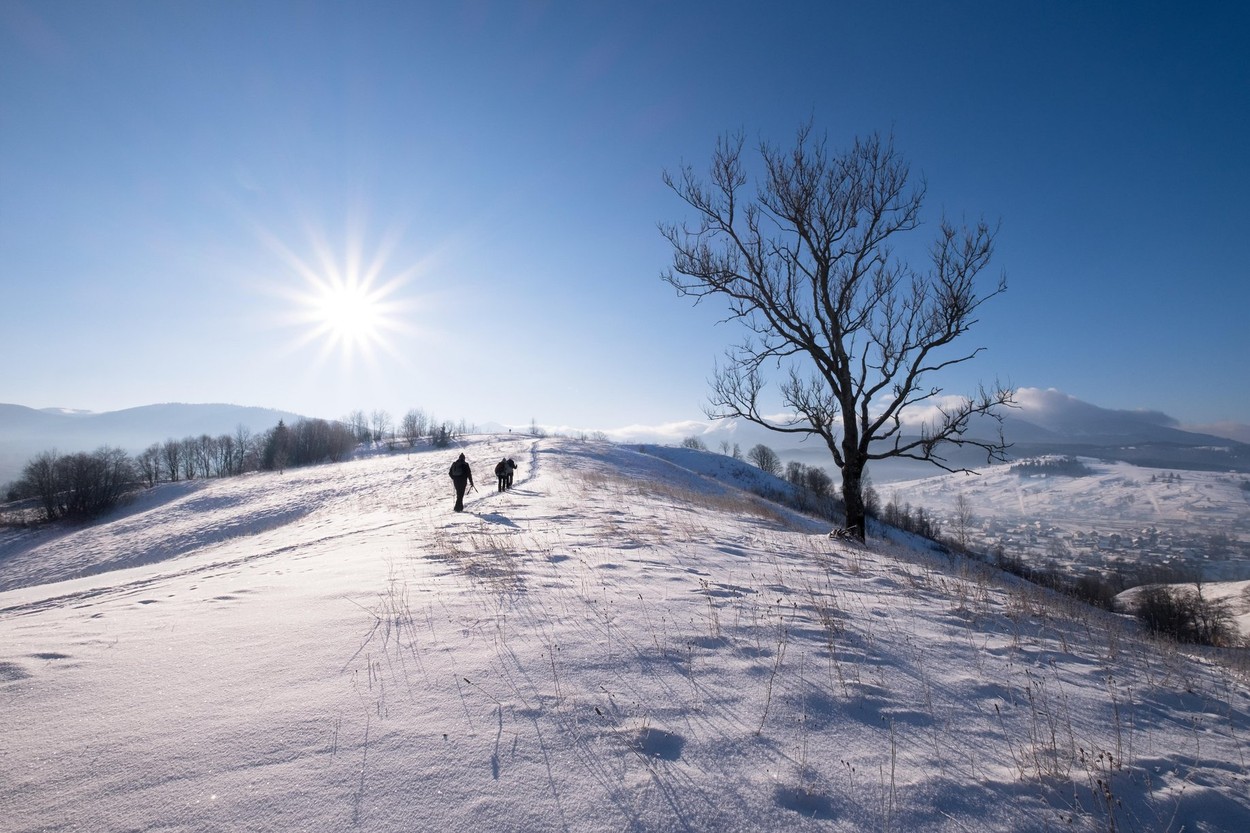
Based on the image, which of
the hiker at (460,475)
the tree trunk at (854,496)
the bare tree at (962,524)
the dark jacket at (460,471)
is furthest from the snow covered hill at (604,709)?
the dark jacket at (460,471)

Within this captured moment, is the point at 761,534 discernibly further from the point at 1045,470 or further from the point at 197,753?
the point at 1045,470

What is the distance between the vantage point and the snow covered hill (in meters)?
2.16

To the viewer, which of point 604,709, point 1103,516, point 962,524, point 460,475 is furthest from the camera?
point 1103,516

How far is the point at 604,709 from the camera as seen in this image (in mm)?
2928

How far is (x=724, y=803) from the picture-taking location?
7.15 ft

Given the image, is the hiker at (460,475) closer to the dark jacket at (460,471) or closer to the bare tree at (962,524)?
the dark jacket at (460,471)

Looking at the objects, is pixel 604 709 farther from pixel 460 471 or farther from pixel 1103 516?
pixel 1103 516

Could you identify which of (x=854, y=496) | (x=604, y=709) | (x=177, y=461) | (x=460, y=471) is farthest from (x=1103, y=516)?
(x=177, y=461)

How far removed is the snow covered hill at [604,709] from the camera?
84.9 inches

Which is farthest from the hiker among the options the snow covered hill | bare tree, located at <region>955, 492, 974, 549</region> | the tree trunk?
bare tree, located at <region>955, 492, 974, 549</region>

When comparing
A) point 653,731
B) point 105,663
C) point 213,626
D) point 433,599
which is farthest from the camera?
point 433,599

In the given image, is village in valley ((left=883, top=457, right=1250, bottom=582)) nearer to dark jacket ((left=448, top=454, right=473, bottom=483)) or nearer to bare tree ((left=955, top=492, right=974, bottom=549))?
bare tree ((left=955, top=492, right=974, bottom=549))

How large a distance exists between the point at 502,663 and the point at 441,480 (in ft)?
90.5

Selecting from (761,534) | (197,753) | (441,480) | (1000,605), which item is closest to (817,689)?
(197,753)
